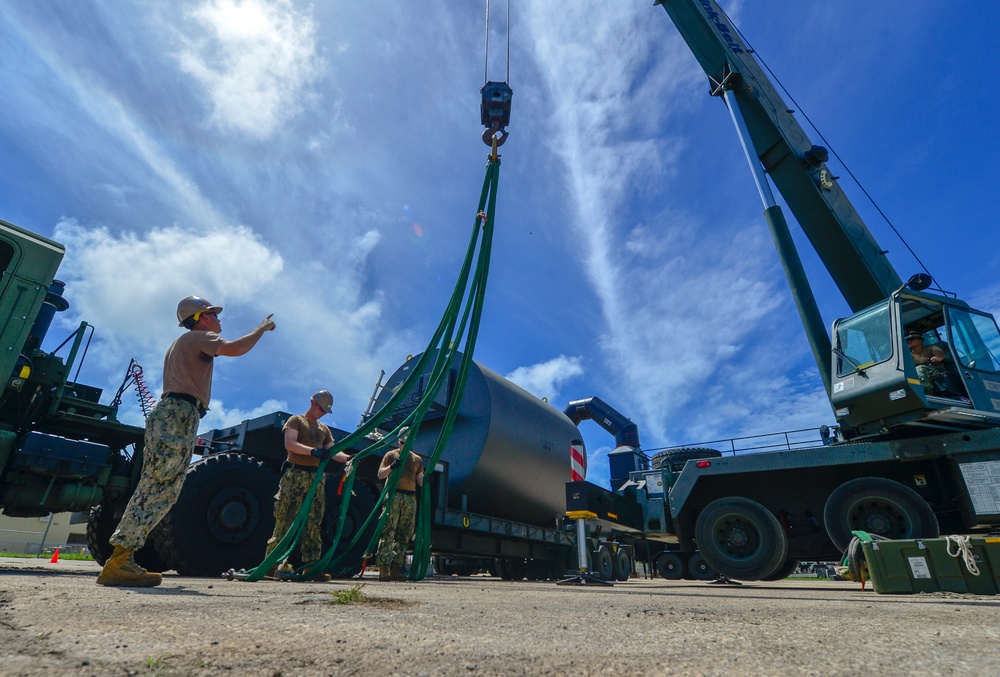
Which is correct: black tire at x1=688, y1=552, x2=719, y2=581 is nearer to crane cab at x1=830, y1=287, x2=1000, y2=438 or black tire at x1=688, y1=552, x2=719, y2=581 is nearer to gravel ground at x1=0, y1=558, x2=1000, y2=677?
crane cab at x1=830, y1=287, x2=1000, y2=438

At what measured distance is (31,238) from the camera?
4.80 meters

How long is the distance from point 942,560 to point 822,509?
229 centimetres

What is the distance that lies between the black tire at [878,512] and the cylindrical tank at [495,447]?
3198 millimetres

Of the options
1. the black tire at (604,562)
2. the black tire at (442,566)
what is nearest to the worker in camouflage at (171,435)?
the black tire at (604,562)

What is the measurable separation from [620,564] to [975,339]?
6.53 m

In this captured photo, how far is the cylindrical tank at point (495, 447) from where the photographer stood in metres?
8.44

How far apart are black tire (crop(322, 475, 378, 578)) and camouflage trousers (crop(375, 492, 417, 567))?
30 centimetres

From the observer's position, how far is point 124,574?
3.10 meters

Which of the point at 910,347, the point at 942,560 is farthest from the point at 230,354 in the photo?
the point at 910,347

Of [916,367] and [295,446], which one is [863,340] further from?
[295,446]

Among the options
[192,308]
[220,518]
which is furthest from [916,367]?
[220,518]

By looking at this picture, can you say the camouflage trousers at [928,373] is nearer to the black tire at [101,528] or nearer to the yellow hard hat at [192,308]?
the yellow hard hat at [192,308]

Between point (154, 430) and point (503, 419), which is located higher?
point (503, 419)

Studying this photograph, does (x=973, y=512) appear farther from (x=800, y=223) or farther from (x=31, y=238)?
(x=31, y=238)
